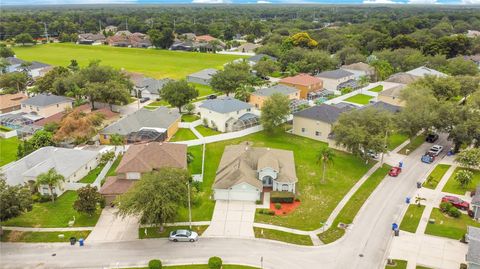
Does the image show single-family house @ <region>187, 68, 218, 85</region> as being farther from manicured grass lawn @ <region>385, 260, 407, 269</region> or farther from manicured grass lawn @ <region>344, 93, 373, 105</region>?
manicured grass lawn @ <region>385, 260, 407, 269</region>

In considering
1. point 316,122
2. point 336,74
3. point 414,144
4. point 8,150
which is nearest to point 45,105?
point 8,150

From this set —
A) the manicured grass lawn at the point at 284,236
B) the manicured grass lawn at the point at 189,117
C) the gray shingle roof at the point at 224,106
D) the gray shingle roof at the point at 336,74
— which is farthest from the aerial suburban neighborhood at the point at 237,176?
the gray shingle roof at the point at 336,74

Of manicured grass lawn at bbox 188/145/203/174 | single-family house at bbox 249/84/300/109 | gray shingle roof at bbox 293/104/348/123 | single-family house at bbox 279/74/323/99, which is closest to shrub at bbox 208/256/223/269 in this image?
manicured grass lawn at bbox 188/145/203/174

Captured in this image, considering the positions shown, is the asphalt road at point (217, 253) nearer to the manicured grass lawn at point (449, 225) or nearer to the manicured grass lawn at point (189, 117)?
the manicured grass lawn at point (449, 225)

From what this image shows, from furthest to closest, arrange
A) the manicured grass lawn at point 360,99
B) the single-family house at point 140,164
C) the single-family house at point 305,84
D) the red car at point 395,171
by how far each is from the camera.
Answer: the single-family house at point 305,84, the manicured grass lawn at point 360,99, the red car at point 395,171, the single-family house at point 140,164

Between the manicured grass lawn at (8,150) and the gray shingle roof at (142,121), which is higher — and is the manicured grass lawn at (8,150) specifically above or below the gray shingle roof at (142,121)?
below

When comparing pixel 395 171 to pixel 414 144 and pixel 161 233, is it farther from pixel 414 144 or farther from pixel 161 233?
pixel 161 233

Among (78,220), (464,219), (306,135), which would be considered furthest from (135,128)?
(464,219)
